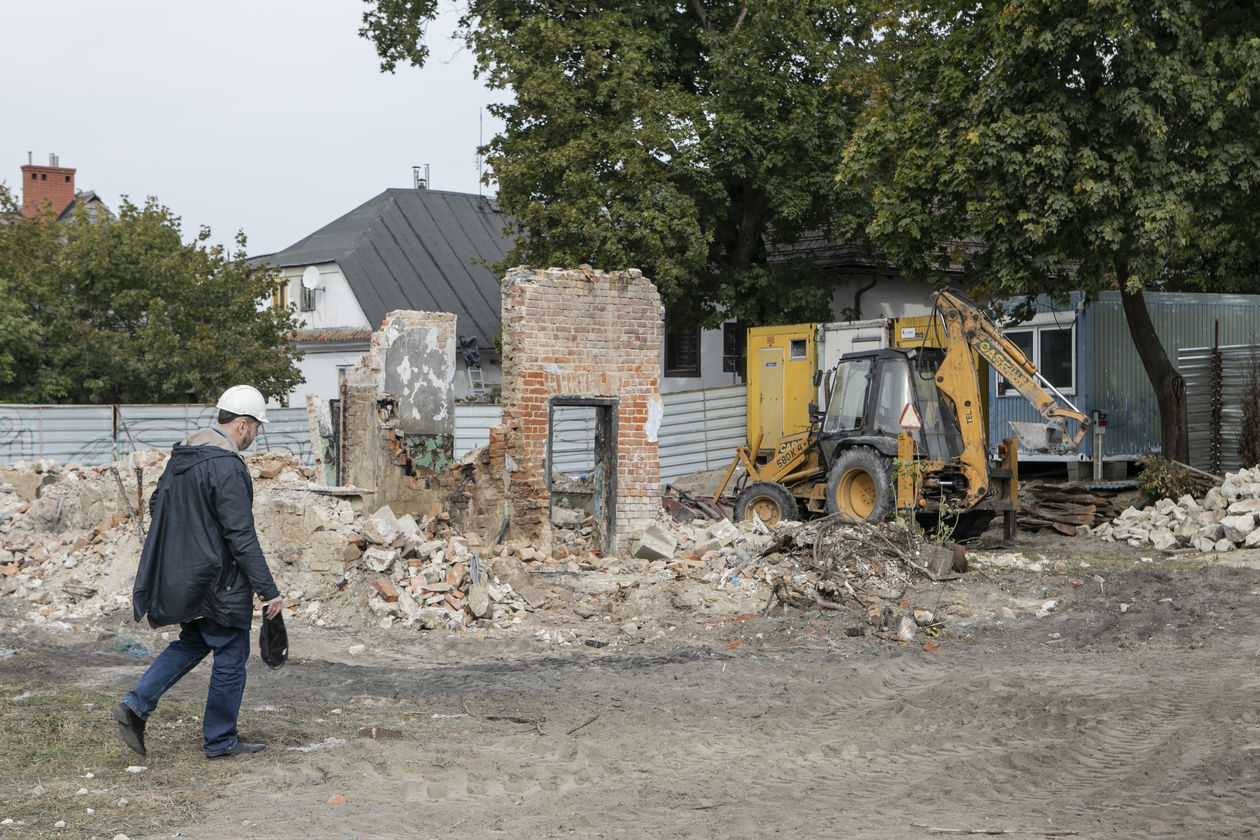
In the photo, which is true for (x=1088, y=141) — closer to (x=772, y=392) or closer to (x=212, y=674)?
(x=772, y=392)

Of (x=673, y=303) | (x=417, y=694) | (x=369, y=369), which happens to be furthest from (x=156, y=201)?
(x=417, y=694)

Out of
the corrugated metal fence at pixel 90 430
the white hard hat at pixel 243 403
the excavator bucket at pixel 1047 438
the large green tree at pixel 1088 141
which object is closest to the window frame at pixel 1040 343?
the large green tree at pixel 1088 141

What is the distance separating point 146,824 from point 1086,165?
44.9 feet

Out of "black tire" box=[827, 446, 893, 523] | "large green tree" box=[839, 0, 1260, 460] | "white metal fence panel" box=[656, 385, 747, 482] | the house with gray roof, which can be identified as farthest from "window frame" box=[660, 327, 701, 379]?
"black tire" box=[827, 446, 893, 523]

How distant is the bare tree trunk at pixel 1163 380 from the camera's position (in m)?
17.7

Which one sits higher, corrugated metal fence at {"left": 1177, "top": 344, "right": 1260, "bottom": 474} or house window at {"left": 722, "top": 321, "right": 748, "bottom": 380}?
house window at {"left": 722, "top": 321, "right": 748, "bottom": 380}

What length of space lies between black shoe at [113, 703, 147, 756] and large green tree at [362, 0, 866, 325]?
16510 millimetres

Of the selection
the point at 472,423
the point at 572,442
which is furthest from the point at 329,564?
the point at 572,442

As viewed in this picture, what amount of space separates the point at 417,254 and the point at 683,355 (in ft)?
30.1

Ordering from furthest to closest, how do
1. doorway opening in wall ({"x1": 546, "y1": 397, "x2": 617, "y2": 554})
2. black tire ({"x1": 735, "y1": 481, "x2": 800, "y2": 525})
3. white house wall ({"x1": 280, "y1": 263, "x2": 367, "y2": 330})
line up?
white house wall ({"x1": 280, "y1": 263, "x2": 367, "y2": 330}) < black tire ({"x1": 735, "y1": 481, "x2": 800, "y2": 525}) < doorway opening in wall ({"x1": 546, "y1": 397, "x2": 617, "y2": 554})

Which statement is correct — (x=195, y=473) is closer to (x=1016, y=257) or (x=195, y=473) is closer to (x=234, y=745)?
(x=234, y=745)

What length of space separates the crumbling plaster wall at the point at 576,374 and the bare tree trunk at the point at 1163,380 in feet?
26.6

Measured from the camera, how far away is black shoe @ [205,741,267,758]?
620cm

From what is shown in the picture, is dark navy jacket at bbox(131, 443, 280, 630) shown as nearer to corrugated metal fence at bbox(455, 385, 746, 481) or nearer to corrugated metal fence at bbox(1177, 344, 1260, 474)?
corrugated metal fence at bbox(1177, 344, 1260, 474)
